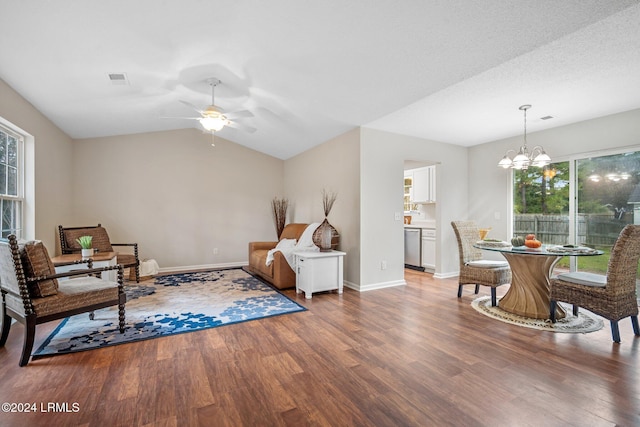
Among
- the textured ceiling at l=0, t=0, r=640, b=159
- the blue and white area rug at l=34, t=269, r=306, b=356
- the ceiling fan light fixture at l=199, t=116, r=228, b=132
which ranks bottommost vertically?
the blue and white area rug at l=34, t=269, r=306, b=356

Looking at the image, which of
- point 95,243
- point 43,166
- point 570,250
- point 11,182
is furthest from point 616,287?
point 43,166

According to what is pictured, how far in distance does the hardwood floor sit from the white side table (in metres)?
1.03

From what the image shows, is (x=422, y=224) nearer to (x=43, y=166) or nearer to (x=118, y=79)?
(x=118, y=79)

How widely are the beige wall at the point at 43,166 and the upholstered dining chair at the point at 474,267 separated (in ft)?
17.8

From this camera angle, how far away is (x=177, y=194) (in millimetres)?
6070

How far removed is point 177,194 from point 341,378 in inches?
208

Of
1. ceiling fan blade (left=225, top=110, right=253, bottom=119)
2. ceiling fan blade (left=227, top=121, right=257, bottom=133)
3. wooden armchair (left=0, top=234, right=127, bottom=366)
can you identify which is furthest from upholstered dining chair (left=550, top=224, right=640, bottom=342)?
ceiling fan blade (left=227, top=121, right=257, bottom=133)

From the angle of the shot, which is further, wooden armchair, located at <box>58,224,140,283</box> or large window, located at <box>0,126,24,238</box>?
wooden armchair, located at <box>58,224,140,283</box>

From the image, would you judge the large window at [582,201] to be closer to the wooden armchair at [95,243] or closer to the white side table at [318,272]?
the white side table at [318,272]

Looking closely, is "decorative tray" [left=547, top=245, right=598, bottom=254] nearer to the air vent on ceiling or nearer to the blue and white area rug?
the blue and white area rug

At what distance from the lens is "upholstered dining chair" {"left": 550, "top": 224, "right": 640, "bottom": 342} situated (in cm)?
256

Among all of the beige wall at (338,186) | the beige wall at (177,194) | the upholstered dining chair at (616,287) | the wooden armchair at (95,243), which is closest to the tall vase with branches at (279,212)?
the beige wall at (177,194)

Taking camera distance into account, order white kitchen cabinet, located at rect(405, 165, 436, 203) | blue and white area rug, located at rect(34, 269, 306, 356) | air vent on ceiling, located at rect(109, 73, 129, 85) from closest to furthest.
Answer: blue and white area rug, located at rect(34, 269, 306, 356)
air vent on ceiling, located at rect(109, 73, 129, 85)
white kitchen cabinet, located at rect(405, 165, 436, 203)

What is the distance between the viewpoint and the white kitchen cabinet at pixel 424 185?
5626mm
